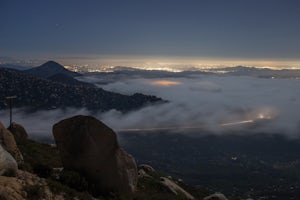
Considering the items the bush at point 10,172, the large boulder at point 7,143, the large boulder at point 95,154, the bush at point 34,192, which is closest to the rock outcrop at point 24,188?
the bush at point 34,192

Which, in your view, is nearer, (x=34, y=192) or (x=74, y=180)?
(x=34, y=192)

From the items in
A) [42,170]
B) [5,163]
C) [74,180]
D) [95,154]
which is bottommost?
[74,180]

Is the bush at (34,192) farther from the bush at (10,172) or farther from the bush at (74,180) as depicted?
the bush at (74,180)

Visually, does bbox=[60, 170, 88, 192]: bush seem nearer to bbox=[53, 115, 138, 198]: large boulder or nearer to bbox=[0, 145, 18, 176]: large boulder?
bbox=[53, 115, 138, 198]: large boulder

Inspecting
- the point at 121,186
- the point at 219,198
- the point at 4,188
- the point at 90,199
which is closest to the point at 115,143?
Answer: the point at 121,186

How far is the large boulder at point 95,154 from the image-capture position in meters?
28.6

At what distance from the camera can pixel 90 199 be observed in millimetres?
25172

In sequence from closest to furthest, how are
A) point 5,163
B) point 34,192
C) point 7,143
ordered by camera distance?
point 34,192, point 5,163, point 7,143

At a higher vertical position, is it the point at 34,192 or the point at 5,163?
the point at 5,163

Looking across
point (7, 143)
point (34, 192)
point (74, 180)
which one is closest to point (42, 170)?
point (74, 180)

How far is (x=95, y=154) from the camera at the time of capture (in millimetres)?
28734

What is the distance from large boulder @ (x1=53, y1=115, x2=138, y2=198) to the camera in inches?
1127

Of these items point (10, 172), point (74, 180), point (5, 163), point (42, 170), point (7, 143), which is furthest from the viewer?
point (7, 143)

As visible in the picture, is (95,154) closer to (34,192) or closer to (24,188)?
(34,192)
